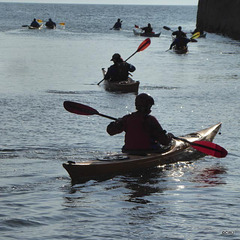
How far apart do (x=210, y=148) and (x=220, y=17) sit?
50075 millimetres

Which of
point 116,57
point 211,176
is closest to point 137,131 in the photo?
point 211,176

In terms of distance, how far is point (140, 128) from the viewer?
30.9 ft

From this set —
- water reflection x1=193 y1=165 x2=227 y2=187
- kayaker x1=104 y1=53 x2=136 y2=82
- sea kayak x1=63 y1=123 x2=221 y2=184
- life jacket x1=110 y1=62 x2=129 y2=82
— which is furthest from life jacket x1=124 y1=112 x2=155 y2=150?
life jacket x1=110 y1=62 x2=129 y2=82

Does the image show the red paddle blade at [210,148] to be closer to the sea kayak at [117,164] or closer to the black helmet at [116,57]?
the sea kayak at [117,164]

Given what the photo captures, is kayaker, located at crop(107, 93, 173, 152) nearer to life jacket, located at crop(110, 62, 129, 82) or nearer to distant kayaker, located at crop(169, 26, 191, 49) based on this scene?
life jacket, located at crop(110, 62, 129, 82)

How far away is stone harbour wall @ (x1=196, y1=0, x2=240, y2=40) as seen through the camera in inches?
2037

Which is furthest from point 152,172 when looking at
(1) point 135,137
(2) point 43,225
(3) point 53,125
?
(3) point 53,125

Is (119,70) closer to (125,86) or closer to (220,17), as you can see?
(125,86)

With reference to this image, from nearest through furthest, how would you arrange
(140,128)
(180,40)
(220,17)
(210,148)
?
(140,128) → (210,148) → (180,40) → (220,17)

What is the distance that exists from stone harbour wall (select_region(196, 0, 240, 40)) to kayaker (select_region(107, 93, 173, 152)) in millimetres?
42109

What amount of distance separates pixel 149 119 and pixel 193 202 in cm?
151

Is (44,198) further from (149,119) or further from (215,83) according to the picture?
(215,83)

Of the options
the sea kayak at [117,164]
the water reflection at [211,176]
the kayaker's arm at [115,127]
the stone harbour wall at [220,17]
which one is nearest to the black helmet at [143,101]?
the kayaker's arm at [115,127]

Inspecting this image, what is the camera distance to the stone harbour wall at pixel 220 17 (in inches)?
2037
